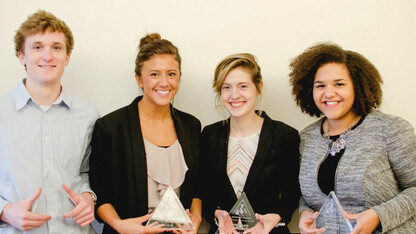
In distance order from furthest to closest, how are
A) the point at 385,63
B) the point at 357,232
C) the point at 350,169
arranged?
the point at 385,63
the point at 350,169
the point at 357,232

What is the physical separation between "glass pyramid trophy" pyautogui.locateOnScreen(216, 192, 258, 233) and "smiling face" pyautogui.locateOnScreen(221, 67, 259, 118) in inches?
20.3

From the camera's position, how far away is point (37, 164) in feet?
6.23

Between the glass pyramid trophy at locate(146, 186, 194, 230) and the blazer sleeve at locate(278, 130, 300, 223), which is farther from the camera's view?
the blazer sleeve at locate(278, 130, 300, 223)

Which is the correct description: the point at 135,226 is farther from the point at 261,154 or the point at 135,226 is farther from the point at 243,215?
the point at 261,154

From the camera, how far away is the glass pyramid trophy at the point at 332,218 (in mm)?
1733

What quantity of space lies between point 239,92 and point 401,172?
972 millimetres

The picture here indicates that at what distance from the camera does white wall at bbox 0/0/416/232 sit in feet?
8.12

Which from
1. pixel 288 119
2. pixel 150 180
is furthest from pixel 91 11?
pixel 288 119

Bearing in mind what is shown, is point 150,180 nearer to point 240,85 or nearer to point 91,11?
point 240,85

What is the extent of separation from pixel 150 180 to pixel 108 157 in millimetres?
277

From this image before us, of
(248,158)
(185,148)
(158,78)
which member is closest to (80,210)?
(185,148)

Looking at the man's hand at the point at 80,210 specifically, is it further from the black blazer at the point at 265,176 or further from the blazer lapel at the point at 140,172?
the black blazer at the point at 265,176

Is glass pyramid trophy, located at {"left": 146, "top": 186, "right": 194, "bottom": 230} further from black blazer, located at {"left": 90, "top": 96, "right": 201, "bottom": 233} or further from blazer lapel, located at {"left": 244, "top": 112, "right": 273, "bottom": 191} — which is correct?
blazer lapel, located at {"left": 244, "top": 112, "right": 273, "bottom": 191}

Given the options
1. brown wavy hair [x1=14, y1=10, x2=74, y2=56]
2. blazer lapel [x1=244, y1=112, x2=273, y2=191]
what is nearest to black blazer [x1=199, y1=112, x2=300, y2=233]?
blazer lapel [x1=244, y1=112, x2=273, y2=191]
